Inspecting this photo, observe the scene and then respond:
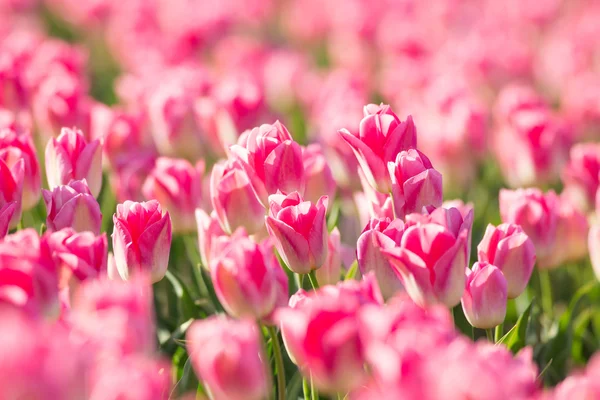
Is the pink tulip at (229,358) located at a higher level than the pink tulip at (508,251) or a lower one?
higher

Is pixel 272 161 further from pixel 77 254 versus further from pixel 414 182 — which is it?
pixel 77 254

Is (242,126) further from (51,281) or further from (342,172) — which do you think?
(51,281)

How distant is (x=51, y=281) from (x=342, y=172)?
43.4 inches

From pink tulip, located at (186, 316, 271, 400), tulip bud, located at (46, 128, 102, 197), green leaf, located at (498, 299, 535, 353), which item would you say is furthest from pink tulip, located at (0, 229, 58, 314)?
green leaf, located at (498, 299, 535, 353)

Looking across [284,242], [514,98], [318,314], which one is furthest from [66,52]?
[318,314]

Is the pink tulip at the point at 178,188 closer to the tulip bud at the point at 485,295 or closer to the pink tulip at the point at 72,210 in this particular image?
the pink tulip at the point at 72,210

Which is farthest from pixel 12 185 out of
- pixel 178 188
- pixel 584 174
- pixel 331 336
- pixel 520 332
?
pixel 584 174

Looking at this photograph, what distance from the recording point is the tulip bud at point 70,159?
1507 mm

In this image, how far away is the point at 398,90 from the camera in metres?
2.86

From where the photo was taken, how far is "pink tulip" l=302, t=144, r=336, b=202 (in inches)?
63.6

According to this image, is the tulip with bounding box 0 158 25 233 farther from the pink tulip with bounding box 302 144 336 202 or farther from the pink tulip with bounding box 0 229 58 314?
the pink tulip with bounding box 302 144 336 202

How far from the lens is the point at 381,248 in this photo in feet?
3.77

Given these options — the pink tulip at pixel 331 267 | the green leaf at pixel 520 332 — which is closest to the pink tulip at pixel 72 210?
the pink tulip at pixel 331 267

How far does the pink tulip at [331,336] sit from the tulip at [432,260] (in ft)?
0.56
